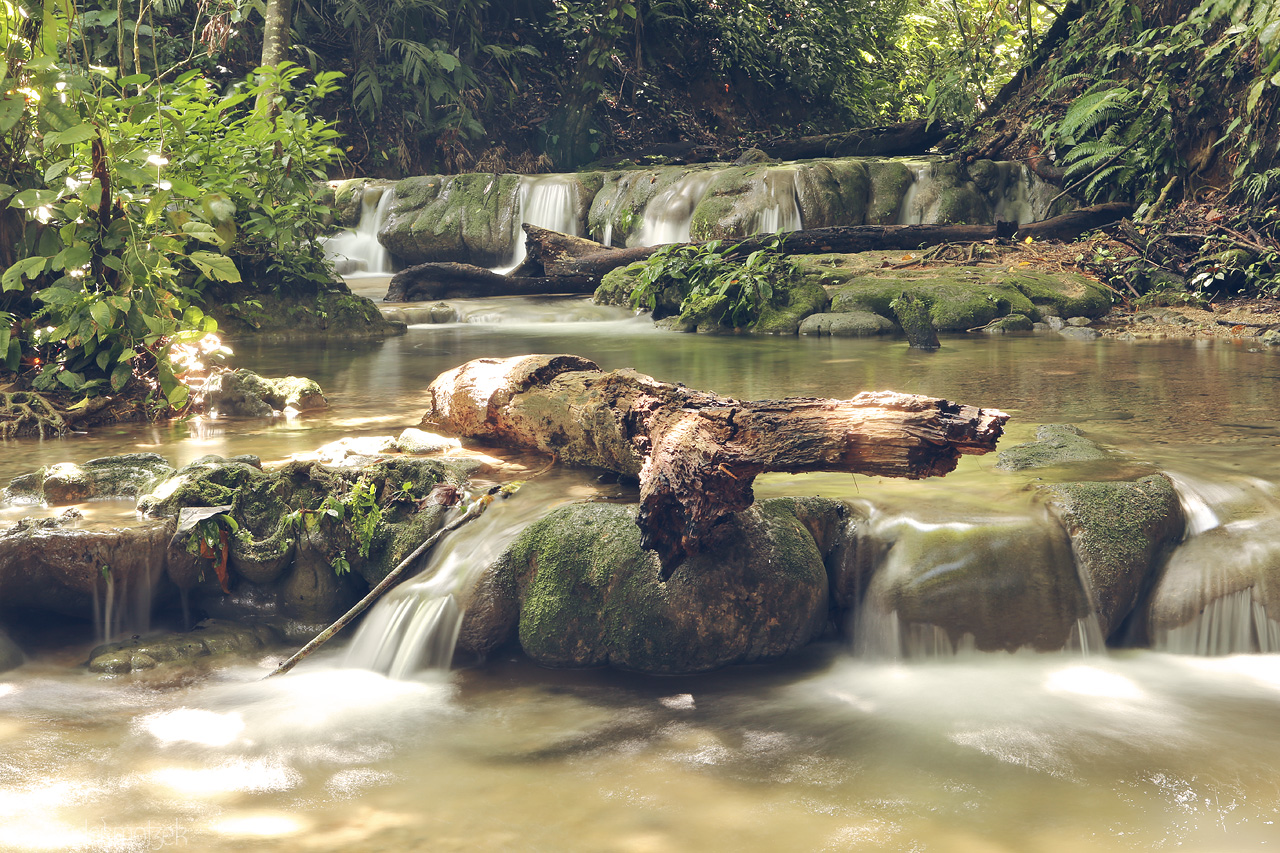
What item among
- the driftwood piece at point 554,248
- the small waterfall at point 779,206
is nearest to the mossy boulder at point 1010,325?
the small waterfall at point 779,206

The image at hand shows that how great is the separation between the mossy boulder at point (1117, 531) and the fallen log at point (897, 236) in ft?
28.5

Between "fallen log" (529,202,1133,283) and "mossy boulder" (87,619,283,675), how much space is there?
9289 millimetres

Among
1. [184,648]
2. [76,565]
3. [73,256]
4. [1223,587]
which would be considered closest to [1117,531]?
[1223,587]

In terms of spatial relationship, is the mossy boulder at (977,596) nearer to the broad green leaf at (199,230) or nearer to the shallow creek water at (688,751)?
the shallow creek water at (688,751)

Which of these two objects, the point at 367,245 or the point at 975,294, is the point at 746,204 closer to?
the point at 975,294

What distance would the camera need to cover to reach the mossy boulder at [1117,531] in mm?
3303

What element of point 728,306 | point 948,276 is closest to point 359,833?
point 728,306

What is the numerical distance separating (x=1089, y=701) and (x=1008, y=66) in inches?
832

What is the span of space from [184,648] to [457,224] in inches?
490

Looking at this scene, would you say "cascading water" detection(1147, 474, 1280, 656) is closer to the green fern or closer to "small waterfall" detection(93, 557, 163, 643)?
"small waterfall" detection(93, 557, 163, 643)

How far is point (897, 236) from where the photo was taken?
12.4m

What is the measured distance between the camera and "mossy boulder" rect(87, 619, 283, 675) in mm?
3125

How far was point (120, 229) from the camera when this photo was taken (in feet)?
14.8

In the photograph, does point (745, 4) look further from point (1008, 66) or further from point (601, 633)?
point (601, 633)
